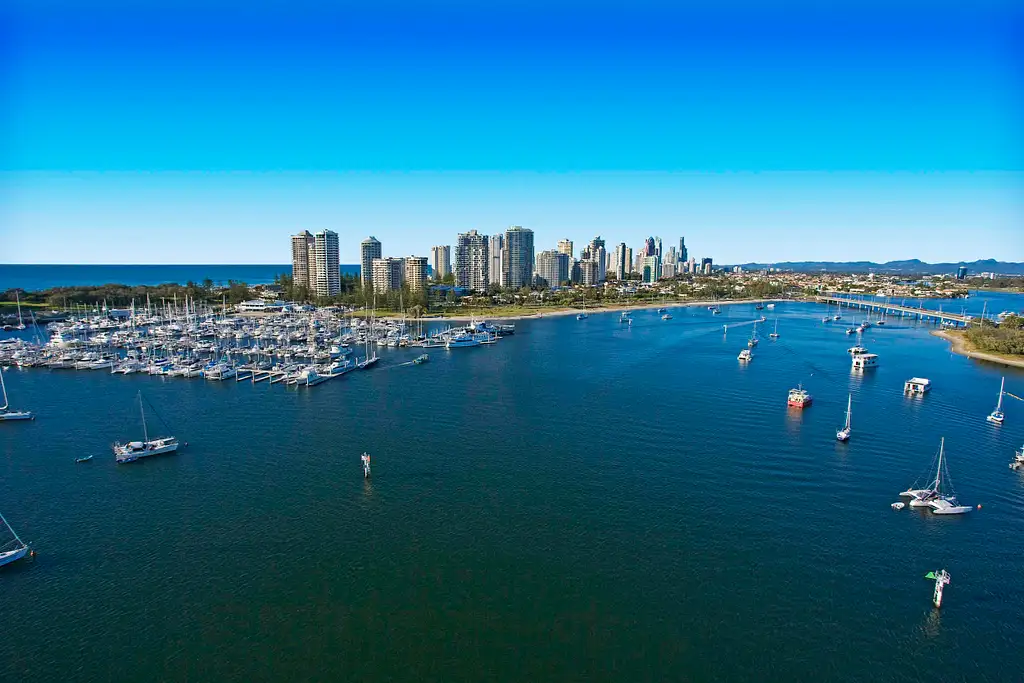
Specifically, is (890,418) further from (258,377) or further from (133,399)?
(133,399)

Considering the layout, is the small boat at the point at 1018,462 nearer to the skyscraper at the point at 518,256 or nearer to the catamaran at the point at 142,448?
the catamaran at the point at 142,448

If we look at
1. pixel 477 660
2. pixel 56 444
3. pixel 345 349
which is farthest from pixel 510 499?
pixel 345 349

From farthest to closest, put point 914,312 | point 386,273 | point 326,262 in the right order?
point 386,273
point 326,262
point 914,312

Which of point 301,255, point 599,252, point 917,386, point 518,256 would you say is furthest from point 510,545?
point 599,252

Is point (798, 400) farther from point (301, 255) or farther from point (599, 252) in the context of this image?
point (599, 252)

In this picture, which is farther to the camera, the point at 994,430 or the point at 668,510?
the point at 994,430
